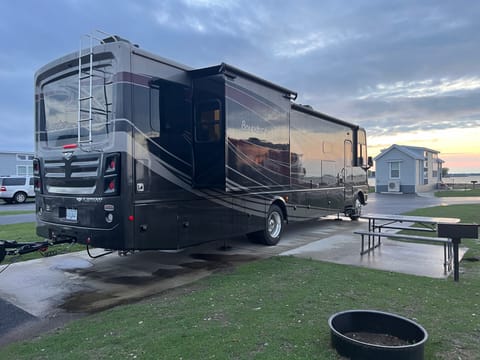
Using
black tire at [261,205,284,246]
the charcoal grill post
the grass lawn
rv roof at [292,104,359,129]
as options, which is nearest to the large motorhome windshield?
the grass lawn

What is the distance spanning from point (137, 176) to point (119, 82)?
129 cm

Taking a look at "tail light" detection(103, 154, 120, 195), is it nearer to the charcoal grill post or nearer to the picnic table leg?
the charcoal grill post

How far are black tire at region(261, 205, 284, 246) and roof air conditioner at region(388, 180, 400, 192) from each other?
2535 cm

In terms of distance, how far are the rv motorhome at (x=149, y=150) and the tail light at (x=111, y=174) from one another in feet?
0.04

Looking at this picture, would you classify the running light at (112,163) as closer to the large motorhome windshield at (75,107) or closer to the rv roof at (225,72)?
the large motorhome windshield at (75,107)

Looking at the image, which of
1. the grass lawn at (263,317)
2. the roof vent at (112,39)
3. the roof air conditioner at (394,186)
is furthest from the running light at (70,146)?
the roof air conditioner at (394,186)

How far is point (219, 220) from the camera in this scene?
6805mm

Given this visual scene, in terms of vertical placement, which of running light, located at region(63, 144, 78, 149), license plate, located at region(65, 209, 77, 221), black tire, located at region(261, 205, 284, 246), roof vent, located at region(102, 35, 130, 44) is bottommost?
black tire, located at region(261, 205, 284, 246)

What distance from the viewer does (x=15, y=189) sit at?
23.6 meters

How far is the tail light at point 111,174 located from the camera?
202 inches

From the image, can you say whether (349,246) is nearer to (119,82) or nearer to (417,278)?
(417,278)

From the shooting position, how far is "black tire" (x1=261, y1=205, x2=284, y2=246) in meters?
8.34

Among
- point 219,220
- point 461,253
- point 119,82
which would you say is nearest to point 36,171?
point 119,82

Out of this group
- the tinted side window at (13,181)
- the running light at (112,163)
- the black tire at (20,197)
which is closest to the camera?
the running light at (112,163)
